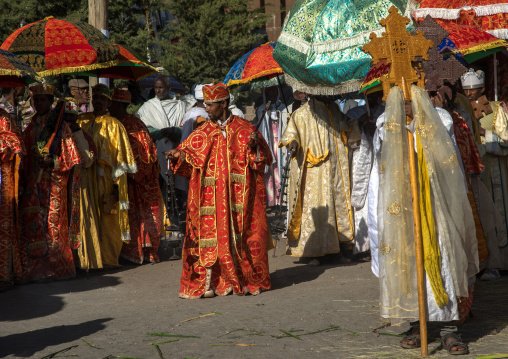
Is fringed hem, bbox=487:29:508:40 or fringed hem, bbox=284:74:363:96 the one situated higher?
fringed hem, bbox=487:29:508:40

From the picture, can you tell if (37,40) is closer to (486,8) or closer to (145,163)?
(145,163)

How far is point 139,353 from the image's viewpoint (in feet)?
18.0

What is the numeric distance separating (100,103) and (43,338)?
14.5ft

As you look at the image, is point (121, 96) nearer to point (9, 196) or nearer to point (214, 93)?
point (9, 196)

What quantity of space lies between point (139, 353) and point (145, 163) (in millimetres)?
4850

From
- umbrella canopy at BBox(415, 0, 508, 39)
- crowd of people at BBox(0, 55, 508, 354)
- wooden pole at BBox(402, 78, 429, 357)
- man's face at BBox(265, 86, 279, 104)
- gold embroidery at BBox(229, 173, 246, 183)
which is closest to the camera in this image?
wooden pole at BBox(402, 78, 429, 357)

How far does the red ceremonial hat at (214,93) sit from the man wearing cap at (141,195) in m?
2.51

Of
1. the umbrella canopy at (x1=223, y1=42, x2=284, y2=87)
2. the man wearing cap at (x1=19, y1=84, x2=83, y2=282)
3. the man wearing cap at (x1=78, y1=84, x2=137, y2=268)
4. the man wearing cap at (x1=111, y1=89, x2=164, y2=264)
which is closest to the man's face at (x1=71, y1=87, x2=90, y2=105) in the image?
the man wearing cap at (x1=111, y1=89, x2=164, y2=264)

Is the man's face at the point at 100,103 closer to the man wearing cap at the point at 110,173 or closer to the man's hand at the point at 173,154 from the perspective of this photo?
the man wearing cap at the point at 110,173

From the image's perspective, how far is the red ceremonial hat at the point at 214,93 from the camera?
7688 millimetres

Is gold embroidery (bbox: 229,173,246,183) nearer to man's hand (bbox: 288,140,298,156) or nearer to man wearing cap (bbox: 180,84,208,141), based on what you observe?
man's hand (bbox: 288,140,298,156)

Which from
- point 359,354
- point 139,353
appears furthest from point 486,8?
point 139,353

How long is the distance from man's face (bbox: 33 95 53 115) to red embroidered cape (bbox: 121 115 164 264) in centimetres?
142

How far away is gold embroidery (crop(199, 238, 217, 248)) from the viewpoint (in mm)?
7691
